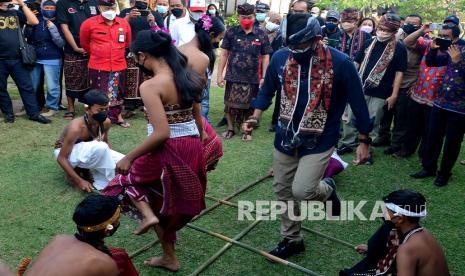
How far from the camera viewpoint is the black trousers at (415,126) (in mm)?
5547

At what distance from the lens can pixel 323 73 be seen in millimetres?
3008

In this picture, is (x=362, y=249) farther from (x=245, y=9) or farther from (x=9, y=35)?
(x=9, y=35)

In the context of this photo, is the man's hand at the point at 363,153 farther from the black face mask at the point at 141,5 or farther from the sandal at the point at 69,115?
the sandal at the point at 69,115

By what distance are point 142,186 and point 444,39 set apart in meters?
3.59

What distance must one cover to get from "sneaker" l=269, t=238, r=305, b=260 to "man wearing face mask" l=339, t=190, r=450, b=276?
19.8 inches

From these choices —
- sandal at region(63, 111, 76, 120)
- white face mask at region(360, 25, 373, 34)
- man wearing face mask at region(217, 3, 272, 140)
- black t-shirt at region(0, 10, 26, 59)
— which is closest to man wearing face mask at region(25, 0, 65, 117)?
sandal at region(63, 111, 76, 120)

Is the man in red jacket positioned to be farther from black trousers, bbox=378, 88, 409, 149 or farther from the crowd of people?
black trousers, bbox=378, 88, 409, 149

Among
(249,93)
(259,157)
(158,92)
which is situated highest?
(158,92)

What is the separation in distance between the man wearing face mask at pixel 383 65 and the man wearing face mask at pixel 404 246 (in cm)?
301

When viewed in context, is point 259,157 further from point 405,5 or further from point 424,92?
point 405,5

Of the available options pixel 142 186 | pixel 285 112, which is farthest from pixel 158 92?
pixel 285 112

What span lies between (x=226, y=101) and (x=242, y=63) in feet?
1.99

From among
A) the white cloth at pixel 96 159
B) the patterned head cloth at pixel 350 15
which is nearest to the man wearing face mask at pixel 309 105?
the white cloth at pixel 96 159

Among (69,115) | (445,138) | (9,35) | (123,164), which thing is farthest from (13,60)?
(445,138)
